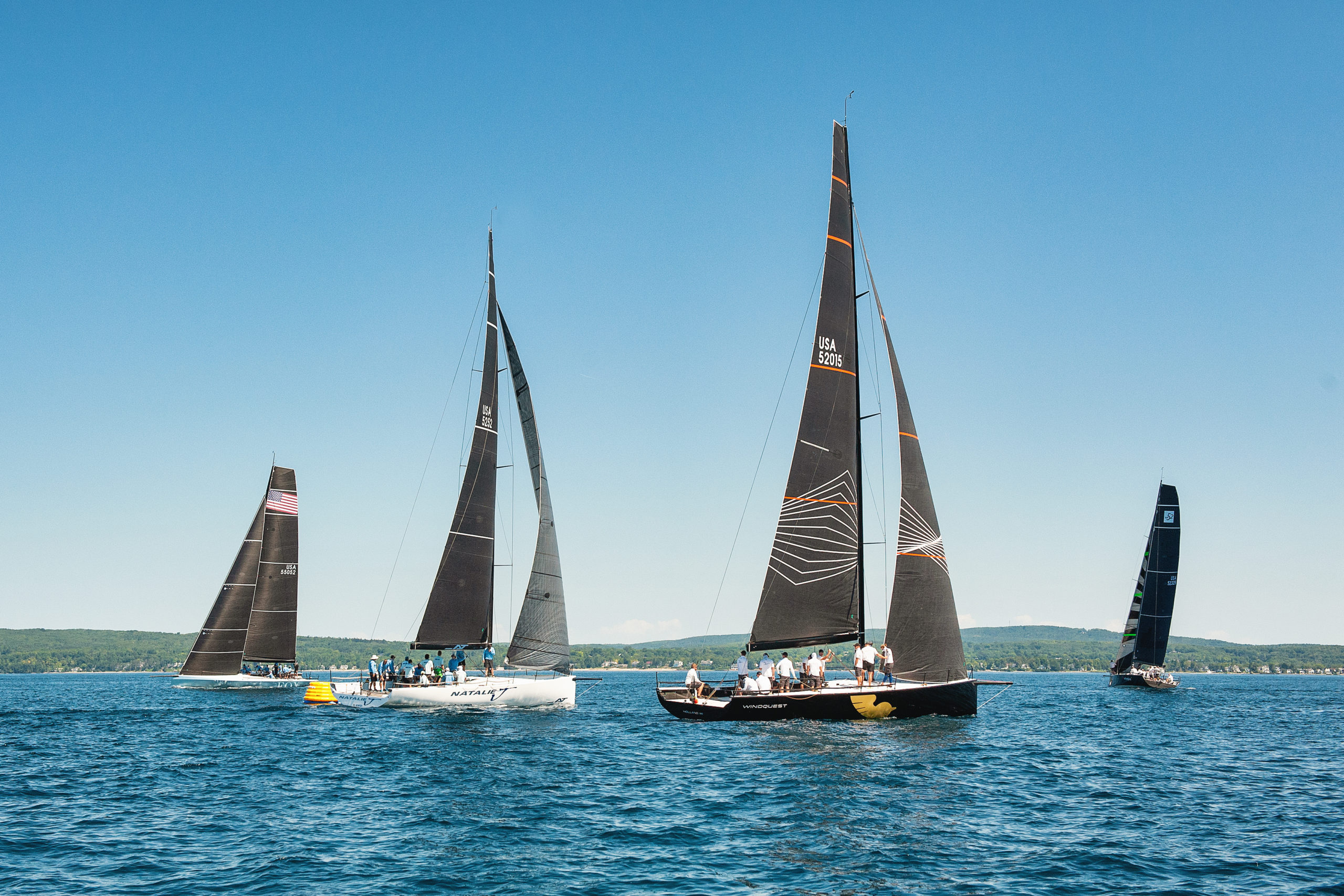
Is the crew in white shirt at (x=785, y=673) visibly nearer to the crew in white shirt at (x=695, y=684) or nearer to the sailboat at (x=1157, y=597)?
the crew in white shirt at (x=695, y=684)

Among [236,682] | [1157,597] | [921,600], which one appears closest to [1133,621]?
[1157,597]

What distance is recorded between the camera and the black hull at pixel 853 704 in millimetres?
29422

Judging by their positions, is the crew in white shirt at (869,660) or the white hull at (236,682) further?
the white hull at (236,682)

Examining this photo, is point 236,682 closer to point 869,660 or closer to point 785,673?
point 785,673

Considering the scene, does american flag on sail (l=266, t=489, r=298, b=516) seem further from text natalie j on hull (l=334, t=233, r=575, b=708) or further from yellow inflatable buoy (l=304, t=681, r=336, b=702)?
text natalie j on hull (l=334, t=233, r=575, b=708)

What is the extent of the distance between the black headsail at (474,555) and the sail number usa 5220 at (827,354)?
14.9m

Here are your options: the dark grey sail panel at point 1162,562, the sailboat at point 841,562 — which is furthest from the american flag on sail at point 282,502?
the dark grey sail panel at point 1162,562

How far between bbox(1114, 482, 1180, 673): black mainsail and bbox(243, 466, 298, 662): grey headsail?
213 ft

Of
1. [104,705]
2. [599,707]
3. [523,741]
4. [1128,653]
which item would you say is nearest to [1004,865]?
[523,741]

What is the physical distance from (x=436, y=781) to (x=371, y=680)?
19845mm

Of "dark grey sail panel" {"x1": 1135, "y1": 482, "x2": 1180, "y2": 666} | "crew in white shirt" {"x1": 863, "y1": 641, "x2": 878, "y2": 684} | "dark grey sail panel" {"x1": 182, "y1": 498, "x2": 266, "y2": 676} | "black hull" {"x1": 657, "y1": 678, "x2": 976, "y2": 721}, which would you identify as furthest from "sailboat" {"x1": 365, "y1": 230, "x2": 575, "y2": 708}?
"dark grey sail panel" {"x1": 1135, "y1": 482, "x2": 1180, "y2": 666}

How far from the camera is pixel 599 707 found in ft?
176

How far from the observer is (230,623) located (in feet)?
199

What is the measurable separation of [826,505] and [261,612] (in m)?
43.1
